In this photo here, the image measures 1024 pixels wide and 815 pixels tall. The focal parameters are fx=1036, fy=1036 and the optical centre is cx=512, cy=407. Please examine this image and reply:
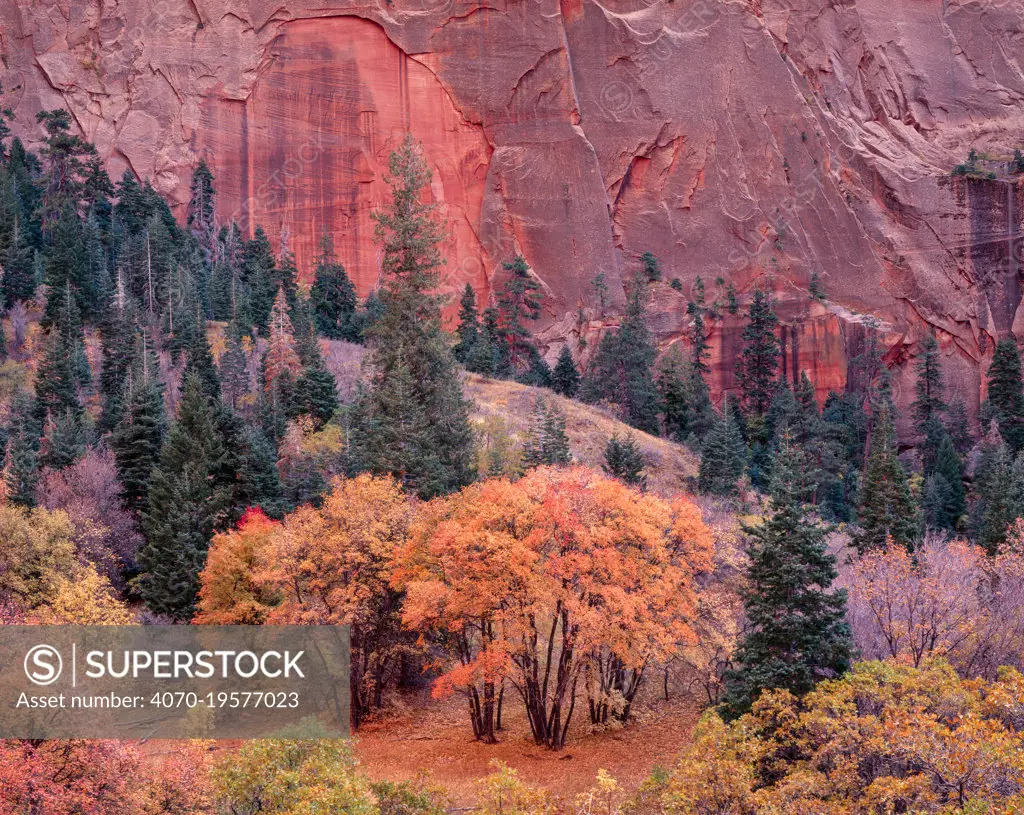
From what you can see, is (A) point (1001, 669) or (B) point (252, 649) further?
(B) point (252, 649)

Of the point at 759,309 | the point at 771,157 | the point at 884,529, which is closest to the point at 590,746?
the point at 884,529

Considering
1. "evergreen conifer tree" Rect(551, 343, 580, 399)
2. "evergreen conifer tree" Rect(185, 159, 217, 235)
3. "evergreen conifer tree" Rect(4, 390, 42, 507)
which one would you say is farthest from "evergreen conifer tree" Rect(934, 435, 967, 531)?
"evergreen conifer tree" Rect(185, 159, 217, 235)

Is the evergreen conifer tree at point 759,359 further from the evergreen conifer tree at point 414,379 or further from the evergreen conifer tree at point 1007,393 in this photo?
the evergreen conifer tree at point 414,379

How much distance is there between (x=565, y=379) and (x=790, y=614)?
44375mm

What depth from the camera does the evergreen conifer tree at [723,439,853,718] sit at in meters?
24.4

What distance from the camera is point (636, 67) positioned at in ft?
253

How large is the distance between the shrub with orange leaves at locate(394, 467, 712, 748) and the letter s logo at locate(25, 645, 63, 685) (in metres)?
8.96

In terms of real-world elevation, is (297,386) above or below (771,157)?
below

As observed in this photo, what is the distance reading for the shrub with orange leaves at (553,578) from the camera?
90.4 ft

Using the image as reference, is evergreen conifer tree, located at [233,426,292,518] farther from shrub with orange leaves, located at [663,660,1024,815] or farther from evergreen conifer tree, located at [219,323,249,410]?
shrub with orange leaves, located at [663,660,1024,815]

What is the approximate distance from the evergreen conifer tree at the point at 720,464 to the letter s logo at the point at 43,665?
32.8 m

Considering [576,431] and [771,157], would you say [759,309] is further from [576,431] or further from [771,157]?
[576,431]

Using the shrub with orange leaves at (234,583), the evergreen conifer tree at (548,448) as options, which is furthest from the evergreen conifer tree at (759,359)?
the shrub with orange leaves at (234,583)

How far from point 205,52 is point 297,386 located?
40.7 meters
